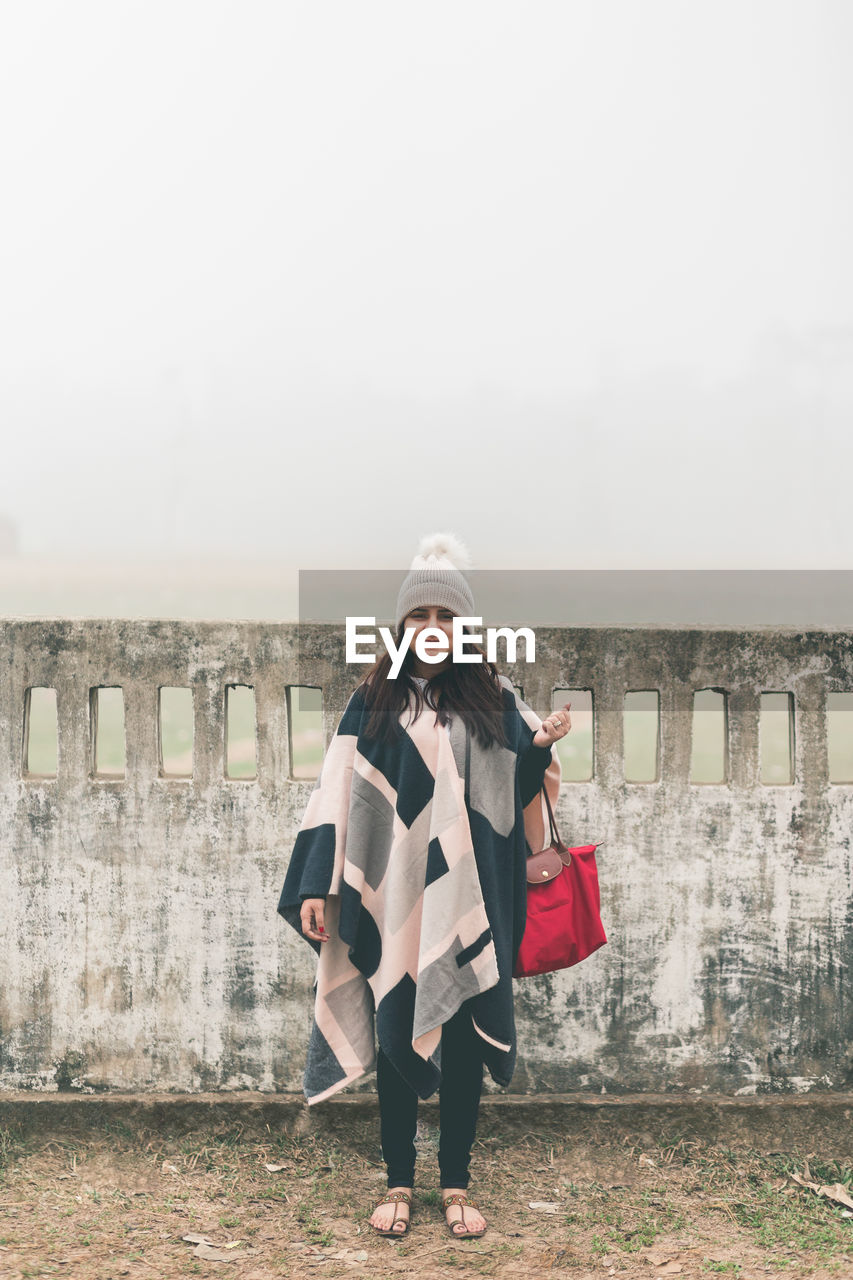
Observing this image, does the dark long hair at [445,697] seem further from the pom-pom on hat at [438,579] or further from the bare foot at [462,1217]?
the bare foot at [462,1217]

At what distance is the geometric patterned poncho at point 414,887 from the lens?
119 inches

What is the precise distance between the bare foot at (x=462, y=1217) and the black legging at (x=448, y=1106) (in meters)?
0.06

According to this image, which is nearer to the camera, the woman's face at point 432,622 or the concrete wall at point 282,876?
the woman's face at point 432,622

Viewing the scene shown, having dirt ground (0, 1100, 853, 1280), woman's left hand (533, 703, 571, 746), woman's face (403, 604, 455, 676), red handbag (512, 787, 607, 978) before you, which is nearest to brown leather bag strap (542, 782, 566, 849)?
red handbag (512, 787, 607, 978)

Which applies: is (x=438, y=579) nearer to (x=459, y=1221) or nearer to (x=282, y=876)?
(x=282, y=876)

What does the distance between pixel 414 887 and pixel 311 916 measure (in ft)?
1.00

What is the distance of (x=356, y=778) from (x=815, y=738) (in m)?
1.61

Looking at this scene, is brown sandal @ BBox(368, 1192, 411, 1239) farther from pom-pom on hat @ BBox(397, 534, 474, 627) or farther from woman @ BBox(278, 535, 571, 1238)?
pom-pom on hat @ BBox(397, 534, 474, 627)

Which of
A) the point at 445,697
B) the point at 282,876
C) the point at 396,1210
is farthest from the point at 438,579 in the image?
the point at 396,1210

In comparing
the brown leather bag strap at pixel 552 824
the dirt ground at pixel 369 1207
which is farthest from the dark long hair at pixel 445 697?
the dirt ground at pixel 369 1207

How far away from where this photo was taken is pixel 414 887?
10.2 feet

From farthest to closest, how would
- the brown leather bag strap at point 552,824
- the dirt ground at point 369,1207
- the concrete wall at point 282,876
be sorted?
the concrete wall at point 282,876, the brown leather bag strap at point 552,824, the dirt ground at point 369,1207

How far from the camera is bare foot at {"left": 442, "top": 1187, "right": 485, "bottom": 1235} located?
309cm

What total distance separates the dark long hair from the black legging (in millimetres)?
828
